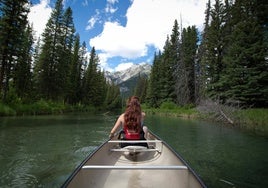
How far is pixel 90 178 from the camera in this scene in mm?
3926

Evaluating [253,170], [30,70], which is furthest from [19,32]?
[253,170]

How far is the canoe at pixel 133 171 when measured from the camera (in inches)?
144

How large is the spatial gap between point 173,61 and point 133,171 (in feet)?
146

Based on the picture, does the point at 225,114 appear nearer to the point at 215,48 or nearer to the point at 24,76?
the point at 215,48

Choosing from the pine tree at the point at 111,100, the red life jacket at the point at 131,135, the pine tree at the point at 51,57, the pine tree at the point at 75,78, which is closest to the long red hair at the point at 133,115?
the red life jacket at the point at 131,135

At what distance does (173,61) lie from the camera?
47.4m

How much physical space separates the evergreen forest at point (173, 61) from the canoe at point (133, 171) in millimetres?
17212

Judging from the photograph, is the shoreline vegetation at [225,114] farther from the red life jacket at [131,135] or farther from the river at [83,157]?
the red life jacket at [131,135]

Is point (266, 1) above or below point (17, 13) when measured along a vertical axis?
above

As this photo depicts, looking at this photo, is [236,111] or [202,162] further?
[236,111]

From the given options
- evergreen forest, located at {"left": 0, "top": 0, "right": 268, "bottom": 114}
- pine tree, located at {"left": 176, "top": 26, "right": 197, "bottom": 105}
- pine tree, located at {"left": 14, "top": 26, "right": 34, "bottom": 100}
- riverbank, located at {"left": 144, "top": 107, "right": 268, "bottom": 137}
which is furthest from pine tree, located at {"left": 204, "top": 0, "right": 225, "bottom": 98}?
pine tree, located at {"left": 14, "top": 26, "right": 34, "bottom": 100}

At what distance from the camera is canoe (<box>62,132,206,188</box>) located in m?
3.66

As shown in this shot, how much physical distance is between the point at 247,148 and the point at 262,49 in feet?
47.5

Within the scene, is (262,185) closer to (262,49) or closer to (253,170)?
(253,170)
